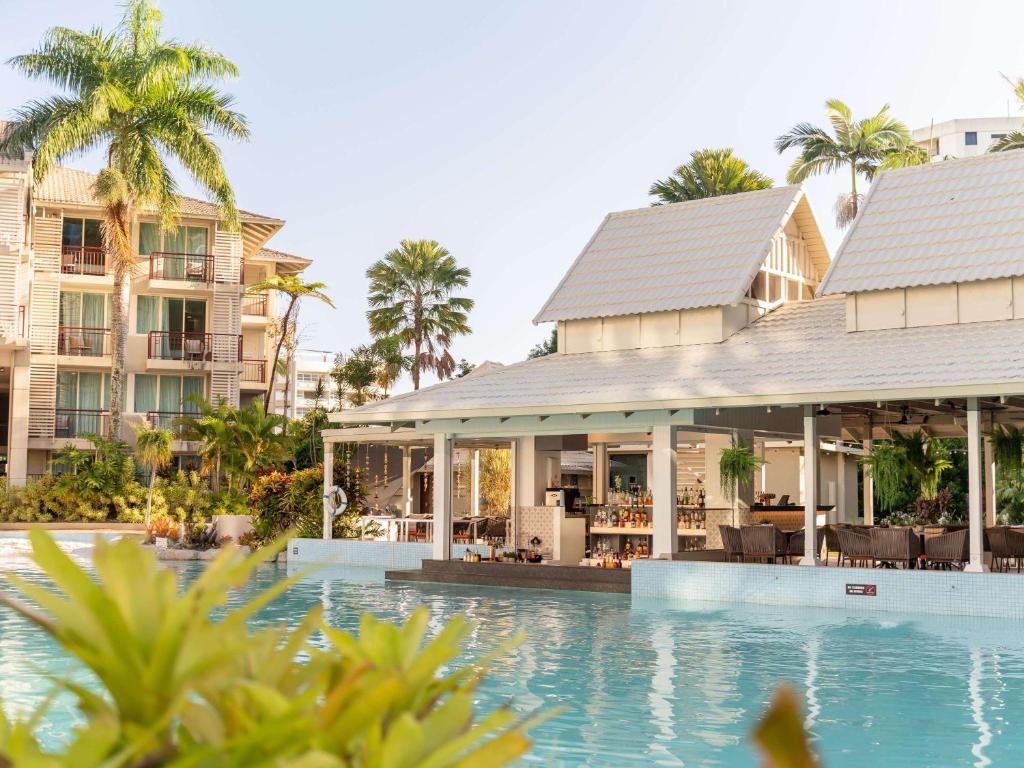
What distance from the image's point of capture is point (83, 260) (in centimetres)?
3588

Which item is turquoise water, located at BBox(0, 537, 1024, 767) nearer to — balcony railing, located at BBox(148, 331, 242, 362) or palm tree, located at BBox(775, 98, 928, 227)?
balcony railing, located at BBox(148, 331, 242, 362)

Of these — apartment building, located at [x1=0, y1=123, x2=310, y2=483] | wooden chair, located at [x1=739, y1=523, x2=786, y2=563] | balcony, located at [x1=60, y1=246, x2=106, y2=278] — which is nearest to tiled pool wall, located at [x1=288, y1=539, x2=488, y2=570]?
wooden chair, located at [x1=739, y1=523, x2=786, y2=563]

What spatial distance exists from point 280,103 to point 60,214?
16.0 meters

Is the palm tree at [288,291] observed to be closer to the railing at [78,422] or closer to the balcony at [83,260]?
the balcony at [83,260]

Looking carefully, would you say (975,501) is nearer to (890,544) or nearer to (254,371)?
(890,544)

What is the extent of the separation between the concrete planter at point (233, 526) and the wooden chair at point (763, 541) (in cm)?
1225

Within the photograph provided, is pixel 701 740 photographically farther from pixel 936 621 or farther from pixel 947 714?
pixel 936 621

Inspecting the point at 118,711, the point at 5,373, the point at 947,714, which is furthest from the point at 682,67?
the point at 118,711

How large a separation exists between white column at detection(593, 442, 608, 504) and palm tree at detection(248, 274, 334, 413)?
1879cm

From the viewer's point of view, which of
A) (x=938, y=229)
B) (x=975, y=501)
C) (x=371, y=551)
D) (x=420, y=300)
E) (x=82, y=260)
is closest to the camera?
(x=975, y=501)

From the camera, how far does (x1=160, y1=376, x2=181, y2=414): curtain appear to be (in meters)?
36.3

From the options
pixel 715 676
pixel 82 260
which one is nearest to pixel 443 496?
pixel 715 676

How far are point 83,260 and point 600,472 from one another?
1968 centimetres

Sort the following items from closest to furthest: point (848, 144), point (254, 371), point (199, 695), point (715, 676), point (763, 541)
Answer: point (199, 695) < point (715, 676) < point (763, 541) < point (848, 144) < point (254, 371)
